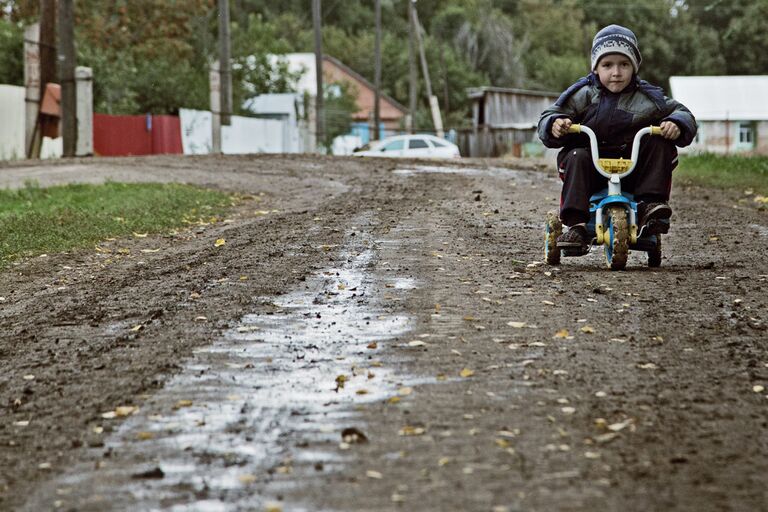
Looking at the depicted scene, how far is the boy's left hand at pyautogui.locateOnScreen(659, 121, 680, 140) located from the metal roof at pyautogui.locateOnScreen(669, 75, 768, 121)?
155 ft

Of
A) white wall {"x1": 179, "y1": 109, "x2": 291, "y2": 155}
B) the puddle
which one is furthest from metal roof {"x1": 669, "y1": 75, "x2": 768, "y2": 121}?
the puddle

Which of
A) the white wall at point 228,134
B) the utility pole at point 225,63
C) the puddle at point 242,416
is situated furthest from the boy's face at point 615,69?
the utility pole at point 225,63

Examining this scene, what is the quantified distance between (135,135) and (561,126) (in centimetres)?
2951

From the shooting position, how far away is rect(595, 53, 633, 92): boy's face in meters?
8.22

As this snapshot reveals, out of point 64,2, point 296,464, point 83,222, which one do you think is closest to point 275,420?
point 296,464

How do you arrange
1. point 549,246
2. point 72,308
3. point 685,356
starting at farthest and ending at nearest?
point 549,246, point 72,308, point 685,356

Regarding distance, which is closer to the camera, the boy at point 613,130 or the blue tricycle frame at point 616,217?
the blue tricycle frame at point 616,217

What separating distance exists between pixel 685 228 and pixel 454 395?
7317mm

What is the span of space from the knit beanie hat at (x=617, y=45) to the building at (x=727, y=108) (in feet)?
152

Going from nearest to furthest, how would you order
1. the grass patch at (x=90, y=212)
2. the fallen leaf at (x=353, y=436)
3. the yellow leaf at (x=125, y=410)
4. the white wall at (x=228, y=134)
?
1. the fallen leaf at (x=353, y=436)
2. the yellow leaf at (x=125, y=410)
3. the grass patch at (x=90, y=212)
4. the white wall at (x=228, y=134)

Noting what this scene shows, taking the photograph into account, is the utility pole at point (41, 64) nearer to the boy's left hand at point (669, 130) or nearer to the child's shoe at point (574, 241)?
the child's shoe at point (574, 241)

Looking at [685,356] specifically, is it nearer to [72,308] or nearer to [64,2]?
[72,308]

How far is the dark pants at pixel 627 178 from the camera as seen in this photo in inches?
321

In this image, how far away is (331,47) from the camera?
8600 cm
